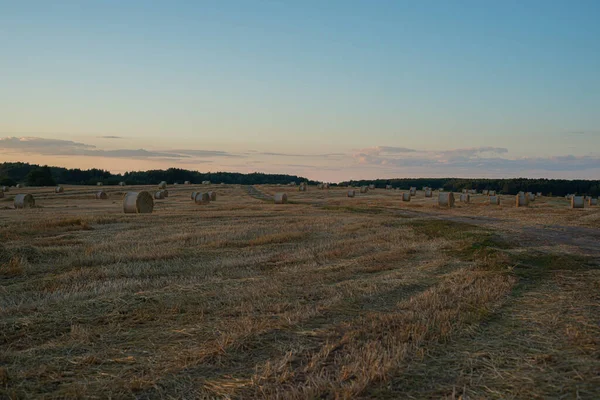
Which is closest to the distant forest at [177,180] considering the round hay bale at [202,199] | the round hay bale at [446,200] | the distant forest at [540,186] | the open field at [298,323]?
the distant forest at [540,186]

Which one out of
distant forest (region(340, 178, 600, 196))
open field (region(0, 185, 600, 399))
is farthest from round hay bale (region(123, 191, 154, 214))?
distant forest (region(340, 178, 600, 196))

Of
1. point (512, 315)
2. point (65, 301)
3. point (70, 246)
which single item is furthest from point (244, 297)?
point (70, 246)

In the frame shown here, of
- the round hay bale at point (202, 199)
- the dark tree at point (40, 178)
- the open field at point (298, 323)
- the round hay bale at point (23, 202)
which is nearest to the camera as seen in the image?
the open field at point (298, 323)

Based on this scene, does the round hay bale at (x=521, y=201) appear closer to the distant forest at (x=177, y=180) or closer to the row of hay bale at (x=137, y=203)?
the row of hay bale at (x=137, y=203)

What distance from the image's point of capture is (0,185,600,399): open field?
17.5 ft

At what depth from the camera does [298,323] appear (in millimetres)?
7320

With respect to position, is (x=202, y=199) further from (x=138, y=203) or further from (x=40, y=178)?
(x=40, y=178)

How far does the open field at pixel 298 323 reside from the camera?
533 centimetres

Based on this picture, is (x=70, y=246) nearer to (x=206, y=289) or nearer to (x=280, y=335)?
(x=206, y=289)

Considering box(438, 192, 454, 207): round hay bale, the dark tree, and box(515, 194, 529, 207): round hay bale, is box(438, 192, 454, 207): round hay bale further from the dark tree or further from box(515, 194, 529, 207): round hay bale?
the dark tree

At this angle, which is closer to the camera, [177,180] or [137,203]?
[137,203]

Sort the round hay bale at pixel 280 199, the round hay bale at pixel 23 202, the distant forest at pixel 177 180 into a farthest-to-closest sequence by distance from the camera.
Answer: the distant forest at pixel 177 180 < the round hay bale at pixel 280 199 < the round hay bale at pixel 23 202

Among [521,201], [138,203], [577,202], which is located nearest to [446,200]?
[521,201]

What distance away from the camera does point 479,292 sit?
9.14 m
